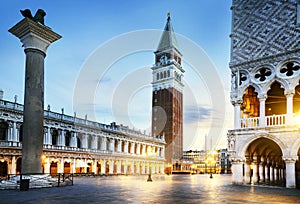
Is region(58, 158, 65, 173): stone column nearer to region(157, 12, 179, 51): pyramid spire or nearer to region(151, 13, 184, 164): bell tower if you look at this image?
region(151, 13, 184, 164): bell tower

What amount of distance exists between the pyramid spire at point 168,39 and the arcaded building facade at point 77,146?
4100cm

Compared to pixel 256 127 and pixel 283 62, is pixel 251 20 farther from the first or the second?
pixel 256 127

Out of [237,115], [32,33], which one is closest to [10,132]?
[32,33]

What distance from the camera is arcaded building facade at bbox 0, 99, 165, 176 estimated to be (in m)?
41.3

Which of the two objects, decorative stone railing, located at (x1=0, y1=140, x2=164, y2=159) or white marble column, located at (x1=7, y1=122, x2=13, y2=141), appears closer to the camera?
decorative stone railing, located at (x1=0, y1=140, x2=164, y2=159)

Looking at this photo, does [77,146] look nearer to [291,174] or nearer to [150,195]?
[291,174]

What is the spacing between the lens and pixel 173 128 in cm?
9212

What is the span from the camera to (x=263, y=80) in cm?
2133

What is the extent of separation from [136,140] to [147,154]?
17.4 feet

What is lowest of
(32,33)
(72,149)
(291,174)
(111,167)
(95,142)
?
(111,167)

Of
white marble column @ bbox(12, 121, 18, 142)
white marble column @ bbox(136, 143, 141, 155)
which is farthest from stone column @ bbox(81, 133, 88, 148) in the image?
white marble column @ bbox(136, 143, 141, 155)

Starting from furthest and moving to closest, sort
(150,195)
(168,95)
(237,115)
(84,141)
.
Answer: (168,95) → (84,141) → (237,115) → (150,195)

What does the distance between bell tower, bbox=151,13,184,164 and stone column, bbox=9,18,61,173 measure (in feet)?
242

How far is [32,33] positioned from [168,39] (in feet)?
297
